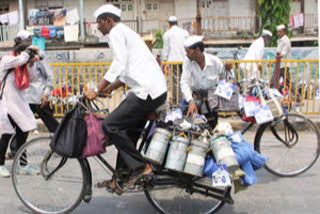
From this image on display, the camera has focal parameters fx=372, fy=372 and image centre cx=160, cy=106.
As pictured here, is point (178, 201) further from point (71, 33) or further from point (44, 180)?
point (71, 33)

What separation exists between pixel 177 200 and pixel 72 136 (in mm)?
1275

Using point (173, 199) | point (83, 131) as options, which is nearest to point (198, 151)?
point (173, 199)

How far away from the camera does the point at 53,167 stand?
3.60 meters

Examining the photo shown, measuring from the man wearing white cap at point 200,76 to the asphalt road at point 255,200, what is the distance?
991 mm

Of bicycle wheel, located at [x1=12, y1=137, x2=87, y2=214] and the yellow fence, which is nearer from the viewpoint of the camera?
Result: bicycle wheel, located at [x1=12, y1=137, x2=87, y2=214]

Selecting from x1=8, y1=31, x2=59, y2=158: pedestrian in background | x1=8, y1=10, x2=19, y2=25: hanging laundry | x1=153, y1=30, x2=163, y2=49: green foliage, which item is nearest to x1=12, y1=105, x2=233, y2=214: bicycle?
x1=8, y1=31, x2=59, y2=158: pedestrian in background

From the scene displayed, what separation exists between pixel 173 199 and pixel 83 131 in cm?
118

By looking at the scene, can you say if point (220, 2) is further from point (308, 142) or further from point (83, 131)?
point (83, 131)

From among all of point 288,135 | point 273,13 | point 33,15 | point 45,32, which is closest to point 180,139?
point 288,135

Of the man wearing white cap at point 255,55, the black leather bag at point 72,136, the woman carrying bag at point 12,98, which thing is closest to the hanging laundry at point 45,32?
the man wearing white cap at point 255,55

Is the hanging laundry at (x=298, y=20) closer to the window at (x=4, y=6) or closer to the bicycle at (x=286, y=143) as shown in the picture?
the window at (x=4, y=6)

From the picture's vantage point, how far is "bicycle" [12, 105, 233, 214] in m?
3.46

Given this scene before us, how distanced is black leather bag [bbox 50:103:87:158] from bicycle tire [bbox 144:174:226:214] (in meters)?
0.77

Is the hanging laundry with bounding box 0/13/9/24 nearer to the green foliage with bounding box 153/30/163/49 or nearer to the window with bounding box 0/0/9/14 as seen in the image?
the window with bounding box 0/0/9/14
